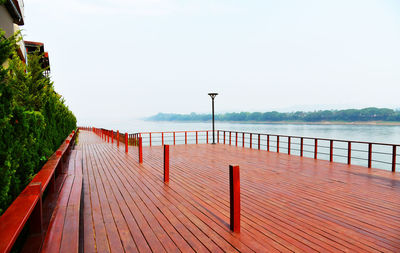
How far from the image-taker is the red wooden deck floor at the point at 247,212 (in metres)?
2.60

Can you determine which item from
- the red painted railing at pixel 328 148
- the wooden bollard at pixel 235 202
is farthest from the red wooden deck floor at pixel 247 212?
the red painted railing at pixel 328 148

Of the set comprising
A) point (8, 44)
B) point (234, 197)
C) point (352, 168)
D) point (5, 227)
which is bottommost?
point (352, 168)

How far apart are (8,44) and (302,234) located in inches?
158

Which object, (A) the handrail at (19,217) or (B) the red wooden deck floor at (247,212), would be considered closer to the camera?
(A) the handrail at (19,217)

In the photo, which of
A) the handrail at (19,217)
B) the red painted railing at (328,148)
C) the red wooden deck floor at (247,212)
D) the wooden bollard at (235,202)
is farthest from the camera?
the red painted railing at (328,148)

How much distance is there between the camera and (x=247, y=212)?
3.51m

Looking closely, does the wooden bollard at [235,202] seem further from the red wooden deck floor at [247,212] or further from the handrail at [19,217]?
the handrail at [19,217]

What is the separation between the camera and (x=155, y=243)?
2.59m

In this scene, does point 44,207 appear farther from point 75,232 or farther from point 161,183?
point 161,183

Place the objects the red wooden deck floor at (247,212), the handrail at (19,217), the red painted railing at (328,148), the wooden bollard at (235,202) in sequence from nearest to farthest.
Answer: the handrail at (19,217)
the red wooden deck floor at (247,212)
the wooden bollard at (235,202)
the red painted railing at (328,148)

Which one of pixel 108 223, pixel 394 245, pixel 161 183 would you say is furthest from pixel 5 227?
pixel 161 183

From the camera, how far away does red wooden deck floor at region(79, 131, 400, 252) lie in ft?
8.52

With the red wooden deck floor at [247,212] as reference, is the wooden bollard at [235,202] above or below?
above

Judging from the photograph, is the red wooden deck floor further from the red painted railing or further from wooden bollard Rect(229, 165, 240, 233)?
the red painted railing
